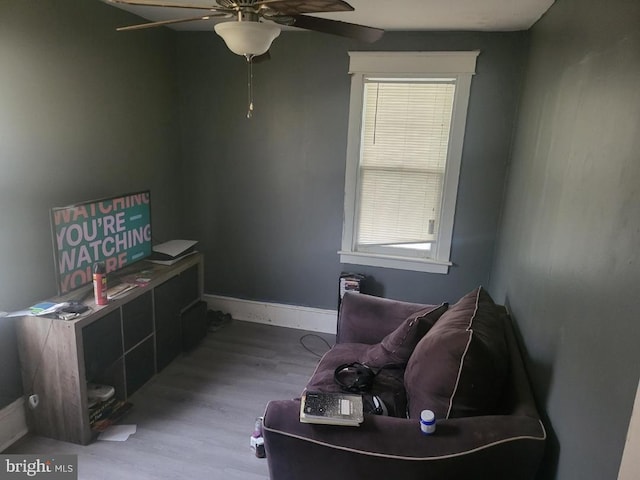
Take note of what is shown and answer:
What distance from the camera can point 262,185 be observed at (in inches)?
140

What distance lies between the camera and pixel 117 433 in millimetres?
2398

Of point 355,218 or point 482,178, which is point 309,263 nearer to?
point 355,218

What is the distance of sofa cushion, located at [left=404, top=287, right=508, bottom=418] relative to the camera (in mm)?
1604

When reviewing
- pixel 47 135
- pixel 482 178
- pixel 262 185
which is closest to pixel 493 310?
pixel 482 178

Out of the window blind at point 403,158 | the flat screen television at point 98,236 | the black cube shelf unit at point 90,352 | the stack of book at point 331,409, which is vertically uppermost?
the window blind at point 403,158

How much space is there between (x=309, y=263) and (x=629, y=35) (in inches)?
106

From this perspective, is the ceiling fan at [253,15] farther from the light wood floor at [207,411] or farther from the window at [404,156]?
the light wood floor at [207,411]

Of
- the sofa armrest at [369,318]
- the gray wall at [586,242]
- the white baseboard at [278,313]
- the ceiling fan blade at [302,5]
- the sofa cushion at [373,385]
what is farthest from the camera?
the white baseboard at [278,313]

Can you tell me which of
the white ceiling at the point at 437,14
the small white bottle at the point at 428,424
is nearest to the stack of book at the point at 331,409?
the small white bottle at the point at 428,424

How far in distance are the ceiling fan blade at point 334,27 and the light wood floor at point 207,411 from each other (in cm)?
203

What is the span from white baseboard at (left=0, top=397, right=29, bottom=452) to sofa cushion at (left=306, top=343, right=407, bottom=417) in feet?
5.09

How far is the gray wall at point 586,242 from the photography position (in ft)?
3.54

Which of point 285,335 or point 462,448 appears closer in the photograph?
point 462,448

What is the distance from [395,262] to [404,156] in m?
0.81
